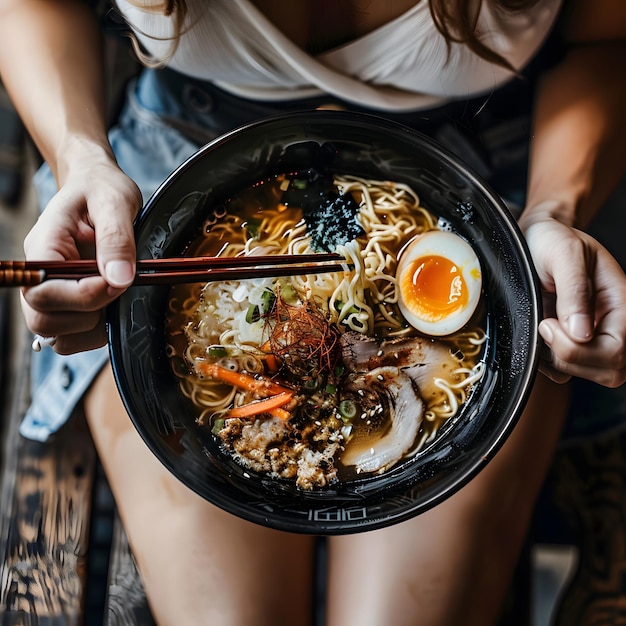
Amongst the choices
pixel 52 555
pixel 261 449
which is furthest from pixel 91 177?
pixel 52 555

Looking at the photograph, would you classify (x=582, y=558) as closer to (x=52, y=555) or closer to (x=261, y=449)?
(x=261, y=449)

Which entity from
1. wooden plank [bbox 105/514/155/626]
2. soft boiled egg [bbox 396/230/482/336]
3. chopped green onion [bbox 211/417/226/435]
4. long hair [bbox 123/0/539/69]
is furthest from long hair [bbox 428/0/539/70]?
wooden plank [bbox 105/514/155/626]

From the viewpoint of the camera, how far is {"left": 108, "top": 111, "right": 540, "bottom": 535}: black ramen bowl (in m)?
1.01

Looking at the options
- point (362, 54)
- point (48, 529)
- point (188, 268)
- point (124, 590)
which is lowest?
point (124, 590)

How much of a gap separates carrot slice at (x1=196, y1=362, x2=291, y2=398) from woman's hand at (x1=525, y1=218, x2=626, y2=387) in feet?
1.63

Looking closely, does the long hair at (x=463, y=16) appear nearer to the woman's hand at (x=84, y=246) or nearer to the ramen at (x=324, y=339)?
the ramen at (x=324, y=339)

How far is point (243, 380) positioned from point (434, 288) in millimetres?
416

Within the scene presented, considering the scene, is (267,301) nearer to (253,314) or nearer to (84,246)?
(253,314)

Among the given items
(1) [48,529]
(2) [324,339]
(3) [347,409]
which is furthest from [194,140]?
(1) [48,529]

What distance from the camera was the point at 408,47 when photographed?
1090mm

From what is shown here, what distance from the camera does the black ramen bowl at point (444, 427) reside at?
3.33 ft

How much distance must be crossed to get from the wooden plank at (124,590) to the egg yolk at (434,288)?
2.90 ft

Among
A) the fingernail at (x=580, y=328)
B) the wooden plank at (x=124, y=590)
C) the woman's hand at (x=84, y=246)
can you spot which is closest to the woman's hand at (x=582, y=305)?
the fingernail at (x=580, y=328)

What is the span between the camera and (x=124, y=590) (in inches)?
54.7
